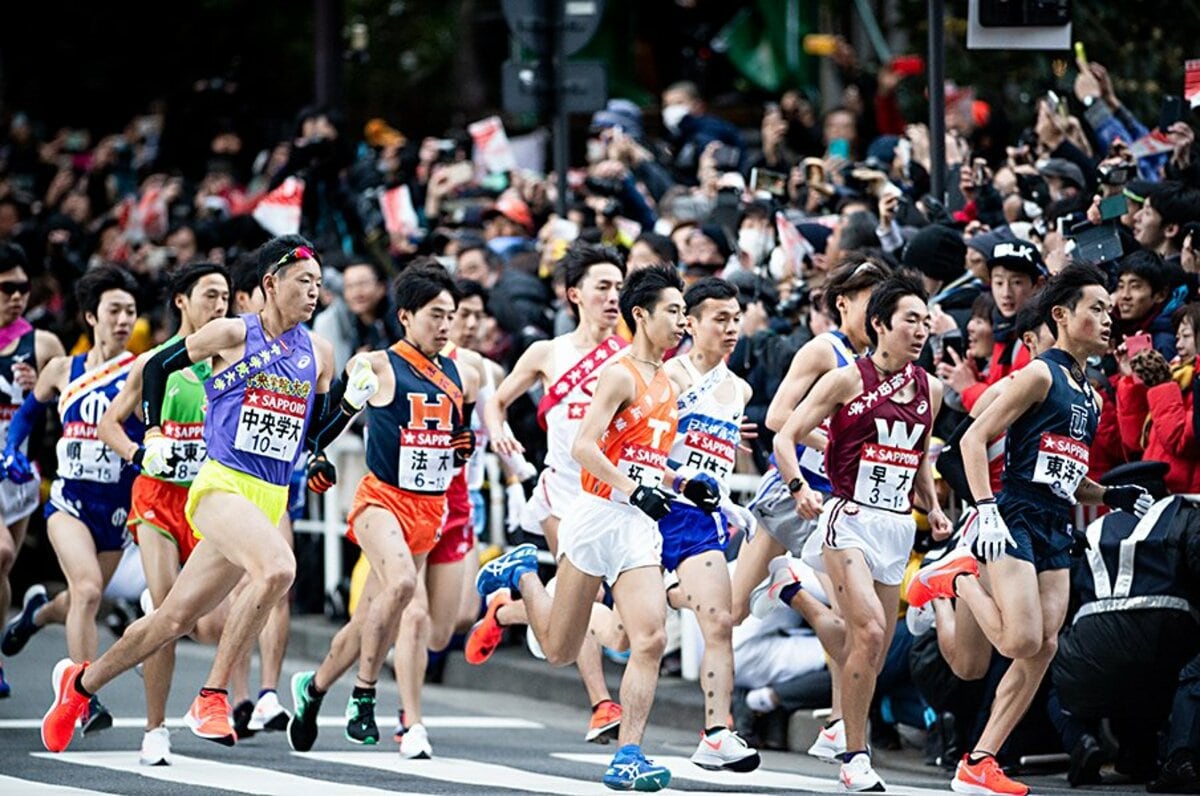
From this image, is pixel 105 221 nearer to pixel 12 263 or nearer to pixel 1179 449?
pixel 12 263

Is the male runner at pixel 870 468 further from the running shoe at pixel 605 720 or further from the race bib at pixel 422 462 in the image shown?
the race bib at pixel 422 462

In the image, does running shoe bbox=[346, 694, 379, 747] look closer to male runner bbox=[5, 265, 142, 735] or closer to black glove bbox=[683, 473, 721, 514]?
male runner bbox=[5, 265, 142, 735]

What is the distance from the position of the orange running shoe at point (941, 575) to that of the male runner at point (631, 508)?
0.97 metres

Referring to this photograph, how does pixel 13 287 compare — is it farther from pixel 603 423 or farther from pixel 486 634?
pixel 603 423

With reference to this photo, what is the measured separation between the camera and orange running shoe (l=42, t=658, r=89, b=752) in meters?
11.8

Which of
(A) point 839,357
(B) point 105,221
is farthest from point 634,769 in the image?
(B) point 105,221

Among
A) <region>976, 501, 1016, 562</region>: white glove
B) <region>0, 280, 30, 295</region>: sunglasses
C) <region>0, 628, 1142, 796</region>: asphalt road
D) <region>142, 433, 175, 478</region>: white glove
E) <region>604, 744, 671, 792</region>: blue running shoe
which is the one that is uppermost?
<region>0, 280, 30, 295</region>: sunglasses

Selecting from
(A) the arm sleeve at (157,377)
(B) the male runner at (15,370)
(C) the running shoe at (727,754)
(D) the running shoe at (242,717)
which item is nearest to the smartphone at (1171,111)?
(C) the running shoe at (727,754)

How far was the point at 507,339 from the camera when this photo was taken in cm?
1568

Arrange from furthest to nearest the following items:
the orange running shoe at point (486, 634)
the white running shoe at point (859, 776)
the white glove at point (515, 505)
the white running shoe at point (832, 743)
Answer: the white glove at point (515, 505) → the orange running shoe at point (486, 634) → the white running shoe at point (832, 743) → the white running shoe at point (859, 776)

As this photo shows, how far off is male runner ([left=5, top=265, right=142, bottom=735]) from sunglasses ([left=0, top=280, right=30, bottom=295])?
74 centimetres

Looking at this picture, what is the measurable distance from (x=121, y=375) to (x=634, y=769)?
13.0 ft

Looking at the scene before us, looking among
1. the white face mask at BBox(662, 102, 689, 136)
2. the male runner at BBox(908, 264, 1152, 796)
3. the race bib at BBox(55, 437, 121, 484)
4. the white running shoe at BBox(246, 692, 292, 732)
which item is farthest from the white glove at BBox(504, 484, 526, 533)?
the white face mask at BBox(662, 102, 689, 136)

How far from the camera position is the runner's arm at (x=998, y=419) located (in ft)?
35.3
